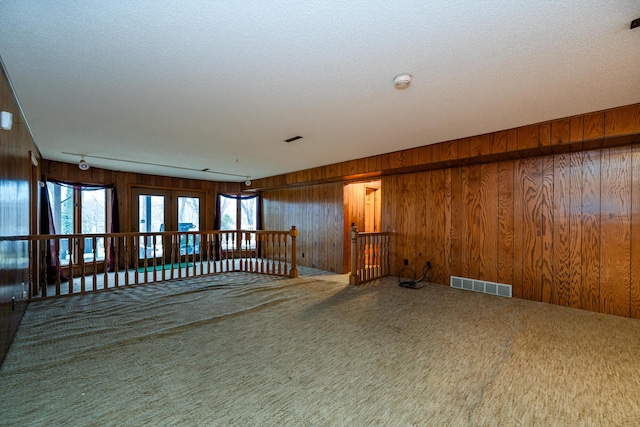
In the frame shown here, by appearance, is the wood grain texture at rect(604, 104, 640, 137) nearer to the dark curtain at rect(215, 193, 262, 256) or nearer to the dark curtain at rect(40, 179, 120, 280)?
the dark curtain at rect(215, 193, 262, 256)

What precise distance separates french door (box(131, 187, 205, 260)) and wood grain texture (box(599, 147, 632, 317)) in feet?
23.2

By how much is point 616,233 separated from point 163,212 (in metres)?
8.49

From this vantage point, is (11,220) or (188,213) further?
(188,213)

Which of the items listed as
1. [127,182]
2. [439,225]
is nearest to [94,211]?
[127,182]

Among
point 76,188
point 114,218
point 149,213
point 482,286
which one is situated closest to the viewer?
point 482,286

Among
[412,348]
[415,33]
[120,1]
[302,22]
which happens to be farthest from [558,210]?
[120,1]

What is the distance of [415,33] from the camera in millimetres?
1676

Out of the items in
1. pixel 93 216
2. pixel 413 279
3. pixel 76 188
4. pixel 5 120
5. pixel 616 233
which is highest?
pixel 5 120

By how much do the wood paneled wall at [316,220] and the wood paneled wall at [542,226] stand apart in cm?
165

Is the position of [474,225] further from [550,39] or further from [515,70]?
[550,39]

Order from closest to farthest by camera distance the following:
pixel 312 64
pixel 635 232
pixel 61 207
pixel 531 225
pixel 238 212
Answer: pixel 312 64 < pixel 635 232 < pixel 531 225 < pixel 61 207 < pixel 238 212

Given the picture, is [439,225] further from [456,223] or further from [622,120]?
[622,120]

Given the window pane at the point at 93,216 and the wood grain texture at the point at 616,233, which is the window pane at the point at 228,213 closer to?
the window pane at the point at 93,216

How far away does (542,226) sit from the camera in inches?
143
